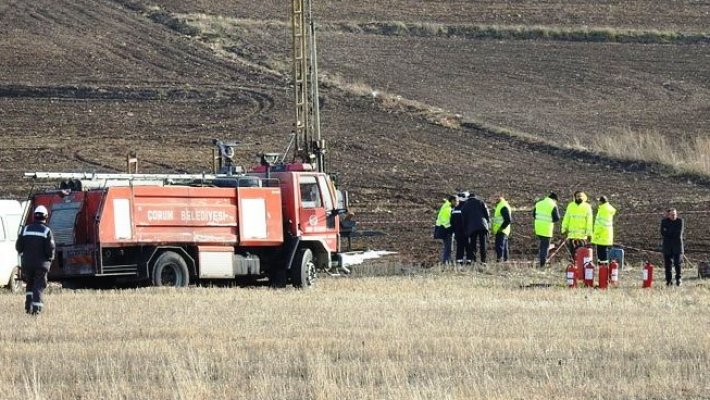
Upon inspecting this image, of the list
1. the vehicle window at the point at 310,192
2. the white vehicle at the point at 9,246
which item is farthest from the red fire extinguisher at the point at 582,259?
the white vehicle at the point at 9,246

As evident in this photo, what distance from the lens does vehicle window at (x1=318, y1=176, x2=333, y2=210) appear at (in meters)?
28.2

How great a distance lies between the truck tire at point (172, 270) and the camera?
25.7 metres

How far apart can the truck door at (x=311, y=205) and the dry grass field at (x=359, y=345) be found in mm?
3475

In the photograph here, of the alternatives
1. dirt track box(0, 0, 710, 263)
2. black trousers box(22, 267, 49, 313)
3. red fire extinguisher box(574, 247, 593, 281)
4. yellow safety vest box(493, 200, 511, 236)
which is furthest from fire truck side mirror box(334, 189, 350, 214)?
black trousers box(22, 267, 49, 313)

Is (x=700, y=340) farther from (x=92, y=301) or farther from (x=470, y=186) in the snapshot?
(x=470, y=186)

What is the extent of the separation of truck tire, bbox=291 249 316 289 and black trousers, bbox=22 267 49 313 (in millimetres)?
7196

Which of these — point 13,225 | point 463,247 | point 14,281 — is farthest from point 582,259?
point 13,225

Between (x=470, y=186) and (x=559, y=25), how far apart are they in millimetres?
26416

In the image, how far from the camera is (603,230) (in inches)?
1135

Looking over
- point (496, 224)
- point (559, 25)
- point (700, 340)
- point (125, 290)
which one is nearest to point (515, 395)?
point (700, 340)

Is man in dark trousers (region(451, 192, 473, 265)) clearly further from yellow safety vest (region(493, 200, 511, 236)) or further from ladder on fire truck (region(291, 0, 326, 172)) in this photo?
ladder on fire truck (region(291, 0, 326, 172))

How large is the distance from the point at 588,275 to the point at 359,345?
1075cm

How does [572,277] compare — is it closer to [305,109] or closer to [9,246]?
[9,246]

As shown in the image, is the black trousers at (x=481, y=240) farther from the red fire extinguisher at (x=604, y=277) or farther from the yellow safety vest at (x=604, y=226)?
the red fire extinguisher at (x=604, y=277)
